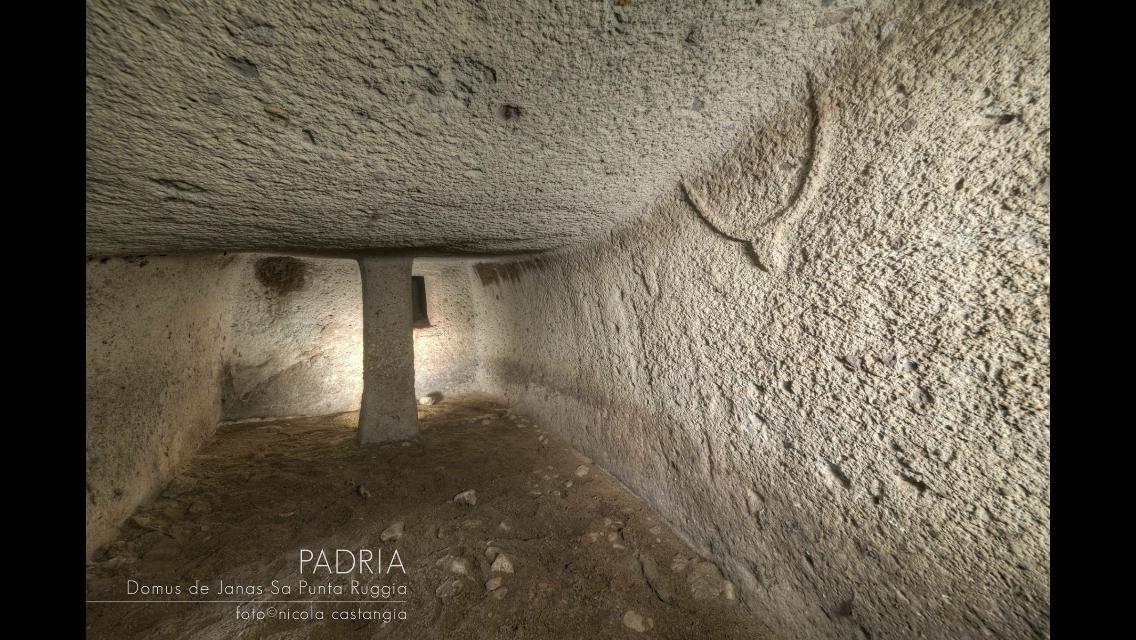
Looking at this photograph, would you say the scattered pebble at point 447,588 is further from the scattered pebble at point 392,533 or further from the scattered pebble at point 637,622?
the scattered pebble at point 637,622

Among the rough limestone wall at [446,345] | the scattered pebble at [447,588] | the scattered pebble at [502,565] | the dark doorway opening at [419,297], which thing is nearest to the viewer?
the scattered pebble at [447,588]

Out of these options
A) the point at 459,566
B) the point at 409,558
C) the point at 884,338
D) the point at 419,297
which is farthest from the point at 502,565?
the point at 419,297

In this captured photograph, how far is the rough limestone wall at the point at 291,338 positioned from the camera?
3.08m

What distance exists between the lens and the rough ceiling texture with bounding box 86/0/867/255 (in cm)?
65

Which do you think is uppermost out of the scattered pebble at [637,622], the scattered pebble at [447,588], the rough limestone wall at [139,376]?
the rough limestone wall at [139,376]

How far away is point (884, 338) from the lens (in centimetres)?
82

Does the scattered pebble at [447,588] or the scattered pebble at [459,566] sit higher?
the scattered pebble at [459,566]

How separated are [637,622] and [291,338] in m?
3.58

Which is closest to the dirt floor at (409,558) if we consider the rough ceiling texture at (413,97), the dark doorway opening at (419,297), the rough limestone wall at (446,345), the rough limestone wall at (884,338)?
the rough limestone wall at (884,338)

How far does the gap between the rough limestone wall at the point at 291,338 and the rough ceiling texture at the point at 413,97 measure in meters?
1.90

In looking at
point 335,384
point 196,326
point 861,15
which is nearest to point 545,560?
point 861,15

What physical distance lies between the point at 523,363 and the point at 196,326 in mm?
2243

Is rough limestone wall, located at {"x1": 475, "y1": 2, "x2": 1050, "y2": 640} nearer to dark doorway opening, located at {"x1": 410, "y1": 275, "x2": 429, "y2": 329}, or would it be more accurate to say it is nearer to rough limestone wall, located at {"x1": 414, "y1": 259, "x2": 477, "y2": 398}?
rough limestone wall, located at {"x1": 414, "y1": 259, "x2": 477, "y2": 398}

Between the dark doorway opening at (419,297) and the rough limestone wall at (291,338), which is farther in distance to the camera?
the dark doorway opening at (419,297)
